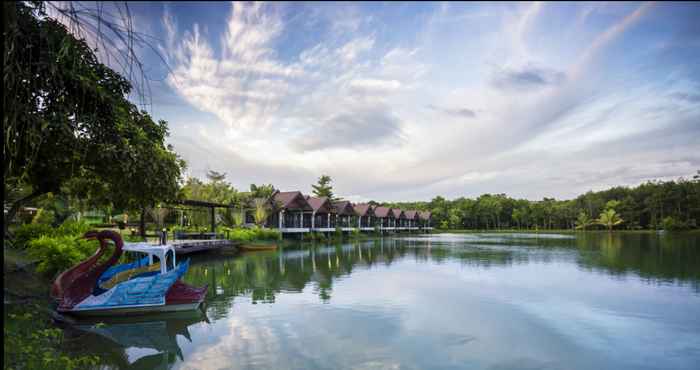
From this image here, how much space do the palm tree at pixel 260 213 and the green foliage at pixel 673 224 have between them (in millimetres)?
56574

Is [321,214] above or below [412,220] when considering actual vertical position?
above

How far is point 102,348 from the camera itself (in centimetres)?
669

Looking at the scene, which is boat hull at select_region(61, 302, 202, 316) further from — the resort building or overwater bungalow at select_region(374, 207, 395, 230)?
overwater bungalow at select_region(374, 207, 395, 230)

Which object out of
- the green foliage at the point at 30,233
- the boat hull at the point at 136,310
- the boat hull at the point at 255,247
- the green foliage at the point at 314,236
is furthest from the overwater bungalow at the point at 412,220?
the boat hull at the point at 136,310

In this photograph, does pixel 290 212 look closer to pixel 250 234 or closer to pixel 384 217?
pixel 250 234

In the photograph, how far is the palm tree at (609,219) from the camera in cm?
6334

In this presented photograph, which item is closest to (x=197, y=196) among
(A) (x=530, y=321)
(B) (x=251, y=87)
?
(A) (x=530, y=321)

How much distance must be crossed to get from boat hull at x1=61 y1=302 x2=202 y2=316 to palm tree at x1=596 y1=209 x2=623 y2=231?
6977cm

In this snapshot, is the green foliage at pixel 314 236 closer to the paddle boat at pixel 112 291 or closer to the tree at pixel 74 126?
the paddle boat at pixel 112 291

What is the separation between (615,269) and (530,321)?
10.6 m

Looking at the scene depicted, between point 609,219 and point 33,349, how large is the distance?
73.6m

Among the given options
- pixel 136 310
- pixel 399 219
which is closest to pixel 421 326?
pixel 136 310

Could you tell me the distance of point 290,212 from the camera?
34.5m

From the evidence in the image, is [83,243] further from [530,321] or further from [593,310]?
[593,310]
